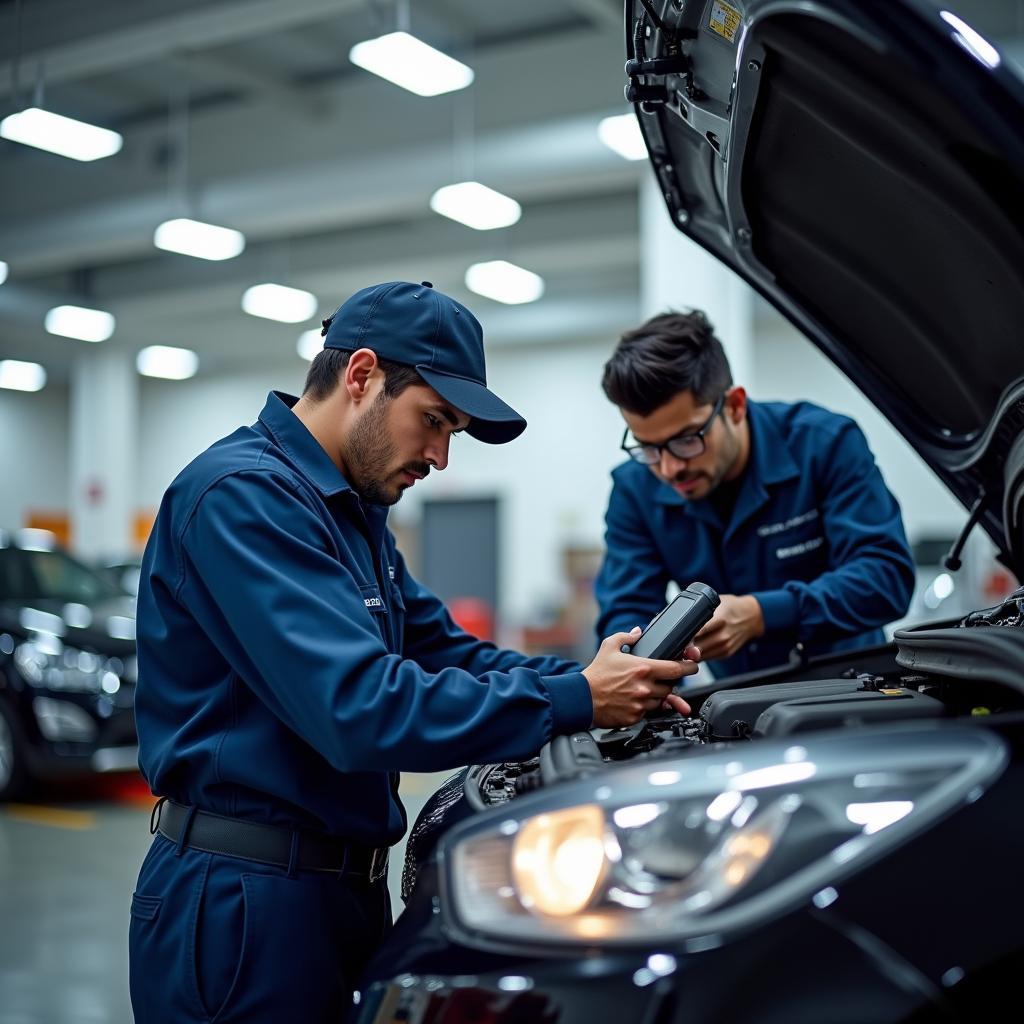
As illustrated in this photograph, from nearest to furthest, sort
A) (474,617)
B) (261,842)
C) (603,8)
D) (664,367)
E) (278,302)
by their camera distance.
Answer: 1. (261,842)
2. (664,367)
3. (603,8)
4. (278,302)
5. (474,617)

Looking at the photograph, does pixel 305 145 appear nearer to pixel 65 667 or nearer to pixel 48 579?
pixel 48 579

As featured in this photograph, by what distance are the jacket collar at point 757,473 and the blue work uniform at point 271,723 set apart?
1.04 m

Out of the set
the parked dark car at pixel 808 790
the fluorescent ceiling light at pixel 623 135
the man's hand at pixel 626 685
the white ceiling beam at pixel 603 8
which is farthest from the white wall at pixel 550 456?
the man's hand at pixel 626 685

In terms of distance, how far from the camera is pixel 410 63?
590 cm

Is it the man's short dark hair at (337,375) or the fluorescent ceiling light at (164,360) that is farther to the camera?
the fluorescent ceiling light at (164,360)

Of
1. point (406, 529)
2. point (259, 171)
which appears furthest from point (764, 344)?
point (259, 171)

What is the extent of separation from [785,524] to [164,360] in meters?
13.4

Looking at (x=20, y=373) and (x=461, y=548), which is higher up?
(x=20, y=373)

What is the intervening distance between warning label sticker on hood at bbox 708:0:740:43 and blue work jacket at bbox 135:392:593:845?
2.44 feet

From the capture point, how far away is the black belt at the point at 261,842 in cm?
130

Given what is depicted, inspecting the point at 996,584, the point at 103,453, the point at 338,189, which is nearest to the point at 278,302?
the point at 338,189

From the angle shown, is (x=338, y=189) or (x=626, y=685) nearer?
(x=626, y=685)

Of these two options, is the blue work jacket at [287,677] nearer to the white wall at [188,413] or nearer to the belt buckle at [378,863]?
the belt buckle at [378,863]

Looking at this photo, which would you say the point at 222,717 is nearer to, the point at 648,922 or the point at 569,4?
the point at 648,922
